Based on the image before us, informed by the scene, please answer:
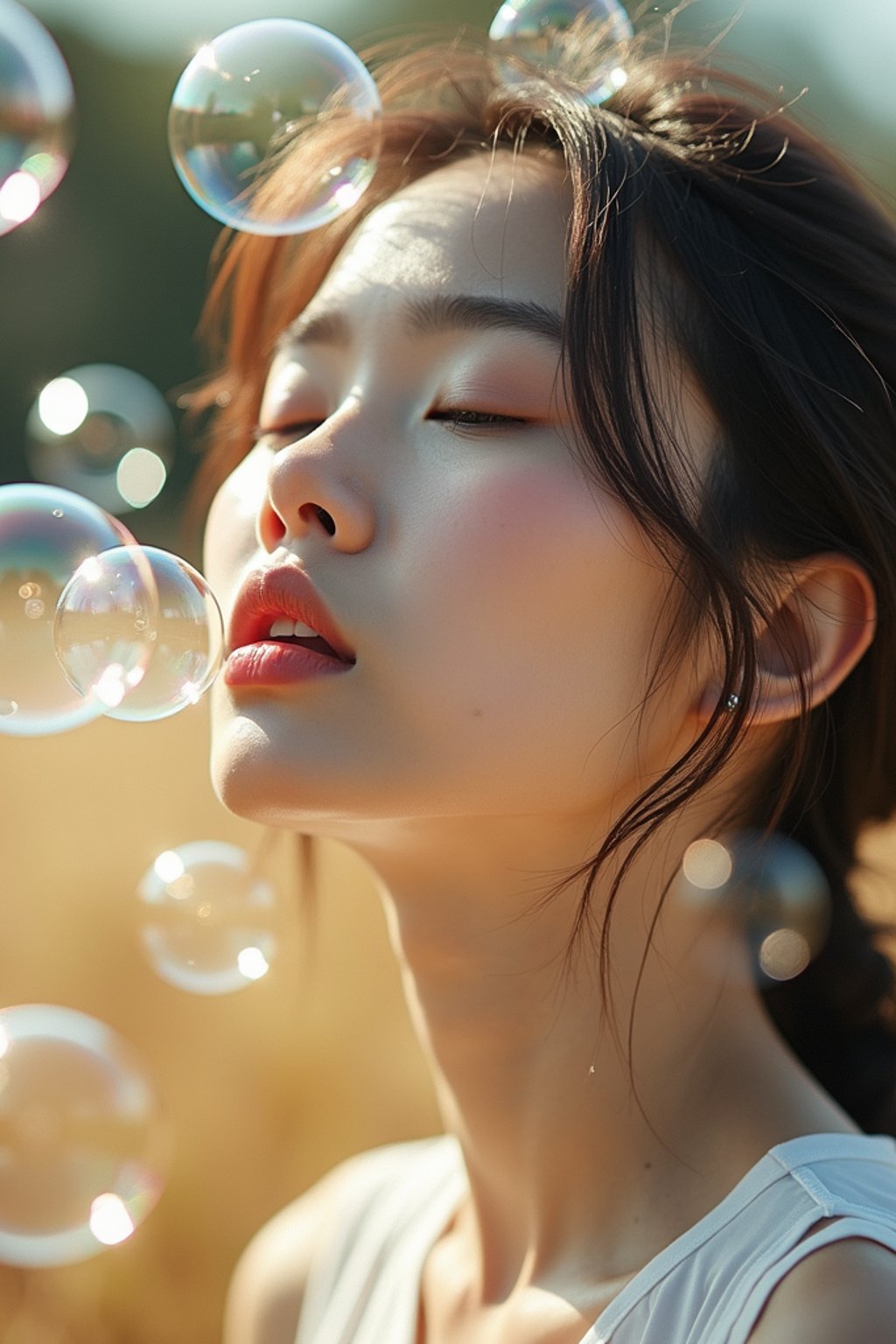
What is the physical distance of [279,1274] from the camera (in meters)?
1.64

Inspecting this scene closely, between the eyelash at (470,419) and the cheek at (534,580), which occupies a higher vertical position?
the eyelash at (470,419)

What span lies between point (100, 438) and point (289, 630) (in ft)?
4.53

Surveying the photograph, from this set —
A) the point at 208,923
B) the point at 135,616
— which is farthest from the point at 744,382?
the point at 208,923

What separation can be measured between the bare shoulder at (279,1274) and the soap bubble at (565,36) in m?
1.31

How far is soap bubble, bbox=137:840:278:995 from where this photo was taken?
1.76m

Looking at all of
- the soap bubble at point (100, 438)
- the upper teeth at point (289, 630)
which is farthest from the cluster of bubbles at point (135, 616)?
the soap bubble at point (100, 438)

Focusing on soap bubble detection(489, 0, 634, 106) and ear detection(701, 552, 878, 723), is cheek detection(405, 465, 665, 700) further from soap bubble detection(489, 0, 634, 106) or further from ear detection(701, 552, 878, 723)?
soap bubble detection(489, 0, 634, 106)

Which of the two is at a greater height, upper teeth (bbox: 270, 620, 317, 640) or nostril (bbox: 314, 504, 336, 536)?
nostril (bbox: 314, 504, 336, 536)

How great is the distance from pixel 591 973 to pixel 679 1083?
0.41 ft

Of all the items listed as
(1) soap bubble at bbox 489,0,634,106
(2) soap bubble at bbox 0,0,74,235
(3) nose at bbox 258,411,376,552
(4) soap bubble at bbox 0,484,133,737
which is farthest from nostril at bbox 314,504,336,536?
(2) soap bubble at bbox 0,0,74,235

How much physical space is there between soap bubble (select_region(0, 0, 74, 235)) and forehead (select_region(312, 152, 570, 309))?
1.76 ft

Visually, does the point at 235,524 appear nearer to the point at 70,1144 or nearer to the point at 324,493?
the point at 324,493

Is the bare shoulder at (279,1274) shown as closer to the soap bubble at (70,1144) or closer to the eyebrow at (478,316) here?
the soap bubble at (70,1144)

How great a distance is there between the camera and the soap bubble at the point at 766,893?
140 centimetres
